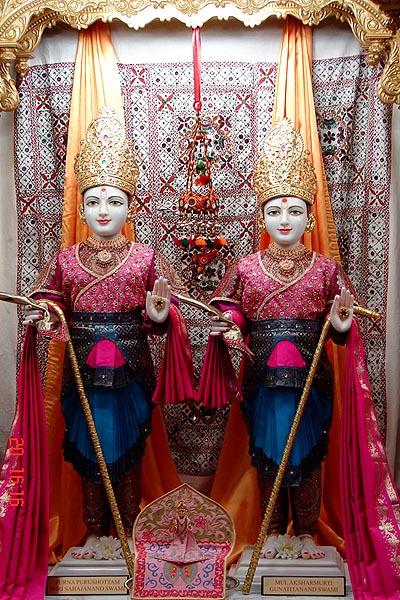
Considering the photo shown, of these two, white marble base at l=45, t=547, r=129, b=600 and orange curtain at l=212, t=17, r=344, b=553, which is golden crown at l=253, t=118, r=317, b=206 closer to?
orange curtain at l=212, t=17, r=344, b=553

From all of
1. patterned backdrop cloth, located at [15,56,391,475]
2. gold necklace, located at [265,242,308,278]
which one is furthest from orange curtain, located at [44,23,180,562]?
gold necklace, located at [265,242,308,278]

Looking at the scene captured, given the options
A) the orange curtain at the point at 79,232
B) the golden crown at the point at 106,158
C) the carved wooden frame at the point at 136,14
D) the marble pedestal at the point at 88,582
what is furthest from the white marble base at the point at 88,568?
the carved wooden frame at the point at 136,14

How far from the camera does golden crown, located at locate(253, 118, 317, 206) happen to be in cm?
377

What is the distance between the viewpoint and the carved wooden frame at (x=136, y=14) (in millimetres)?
4020

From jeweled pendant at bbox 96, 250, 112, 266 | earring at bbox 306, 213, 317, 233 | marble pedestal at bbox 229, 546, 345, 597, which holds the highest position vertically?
earring at bbox 306, 213, 317, 233

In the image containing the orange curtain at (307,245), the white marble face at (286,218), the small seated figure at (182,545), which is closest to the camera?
the small seated figure at (182,545)

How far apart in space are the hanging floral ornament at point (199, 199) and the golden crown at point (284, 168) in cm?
32

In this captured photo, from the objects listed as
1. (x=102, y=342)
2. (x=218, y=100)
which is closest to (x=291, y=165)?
(x=218, y=100)

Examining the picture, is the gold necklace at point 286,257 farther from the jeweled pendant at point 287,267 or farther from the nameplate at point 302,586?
the nameplate at point 302,586

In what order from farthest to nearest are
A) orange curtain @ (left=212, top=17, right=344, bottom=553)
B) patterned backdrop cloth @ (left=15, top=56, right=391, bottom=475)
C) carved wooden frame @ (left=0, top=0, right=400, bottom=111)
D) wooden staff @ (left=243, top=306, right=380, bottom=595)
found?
1. patterned backdrop cloth @ (left=15, top=56, right=391, bottom=475)
2. orange curtain @ (left=212, top=17, right=344, bottom=553)
3. carved wooden frame @ (left=0, top=0, right=400, bottom=111)
4. wooden staff @ (left=243, top=306, right=380, bottom=595)

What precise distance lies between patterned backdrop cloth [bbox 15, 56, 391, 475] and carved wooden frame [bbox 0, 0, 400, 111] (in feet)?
0.89

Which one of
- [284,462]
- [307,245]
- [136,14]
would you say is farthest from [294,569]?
[136,14]

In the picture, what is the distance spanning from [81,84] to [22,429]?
161cm

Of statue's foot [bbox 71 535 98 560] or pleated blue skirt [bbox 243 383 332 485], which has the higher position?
pleated blue skirt [bbox 243 383 332 485]
